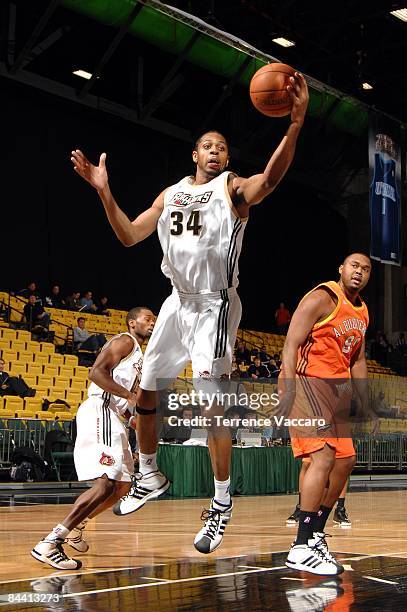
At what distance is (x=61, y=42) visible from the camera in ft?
66.9

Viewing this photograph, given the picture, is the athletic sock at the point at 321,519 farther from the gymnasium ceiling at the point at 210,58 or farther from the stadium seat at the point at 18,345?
the gymnasium ceiling at the point at 210,58

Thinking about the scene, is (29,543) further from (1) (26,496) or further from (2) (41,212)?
(2) (41,212)

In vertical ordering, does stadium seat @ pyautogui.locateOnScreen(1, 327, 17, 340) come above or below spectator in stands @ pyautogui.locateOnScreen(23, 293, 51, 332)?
below

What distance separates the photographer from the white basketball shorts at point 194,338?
4.98 meters

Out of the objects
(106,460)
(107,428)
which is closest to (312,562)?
(106,460)

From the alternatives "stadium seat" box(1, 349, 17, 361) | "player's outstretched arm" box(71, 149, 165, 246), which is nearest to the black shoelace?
"player's outstretched arm" box(71, 149, 165, 246)

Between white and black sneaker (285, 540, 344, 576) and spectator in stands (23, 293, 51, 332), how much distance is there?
12.4 metres

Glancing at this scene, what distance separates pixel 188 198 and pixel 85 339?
1260cm

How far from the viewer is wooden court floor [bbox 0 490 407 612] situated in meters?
4.42

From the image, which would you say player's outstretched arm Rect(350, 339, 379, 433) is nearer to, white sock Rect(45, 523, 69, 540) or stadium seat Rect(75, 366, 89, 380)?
white sock Rect(45, 523, 69, 540)

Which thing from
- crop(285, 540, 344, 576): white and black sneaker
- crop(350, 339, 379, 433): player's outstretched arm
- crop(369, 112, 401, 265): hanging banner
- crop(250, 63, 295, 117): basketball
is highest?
crop(369, 112, 401, 265): hanging banner

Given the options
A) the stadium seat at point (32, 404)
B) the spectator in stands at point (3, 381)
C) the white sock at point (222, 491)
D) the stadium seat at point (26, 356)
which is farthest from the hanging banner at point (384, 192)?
the white sock at point (222, 491)

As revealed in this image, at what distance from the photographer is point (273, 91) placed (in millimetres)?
4840

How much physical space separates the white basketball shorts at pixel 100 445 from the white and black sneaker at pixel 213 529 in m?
0.86
